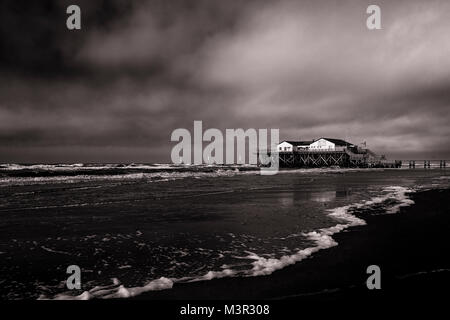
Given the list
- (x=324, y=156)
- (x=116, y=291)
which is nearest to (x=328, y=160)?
(x=324, y=156)

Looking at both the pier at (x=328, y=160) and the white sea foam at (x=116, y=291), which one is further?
the pier at (x=328, y=160)

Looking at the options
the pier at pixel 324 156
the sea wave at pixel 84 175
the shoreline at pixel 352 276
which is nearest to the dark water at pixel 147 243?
the shoreline at pixel 352 276

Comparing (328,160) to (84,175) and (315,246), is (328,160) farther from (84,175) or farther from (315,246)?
(315,246)

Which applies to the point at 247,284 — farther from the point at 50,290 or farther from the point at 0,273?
the point at 0,273

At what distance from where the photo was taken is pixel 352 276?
437 centimetres

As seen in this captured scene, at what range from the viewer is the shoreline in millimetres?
3807

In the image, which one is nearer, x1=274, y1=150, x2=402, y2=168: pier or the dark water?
the dark water

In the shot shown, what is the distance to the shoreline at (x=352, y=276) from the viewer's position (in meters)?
3.81

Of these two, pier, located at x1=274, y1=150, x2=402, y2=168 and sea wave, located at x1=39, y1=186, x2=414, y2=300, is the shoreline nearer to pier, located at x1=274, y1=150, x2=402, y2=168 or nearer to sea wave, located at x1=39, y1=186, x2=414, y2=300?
sea wave, located at x1=39, y1=186, x2=414, y2=300

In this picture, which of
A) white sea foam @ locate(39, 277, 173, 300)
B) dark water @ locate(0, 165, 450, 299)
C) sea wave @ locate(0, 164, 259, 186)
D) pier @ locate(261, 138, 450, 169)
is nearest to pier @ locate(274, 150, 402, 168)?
pier @ locate(261, 138, 450, 169)

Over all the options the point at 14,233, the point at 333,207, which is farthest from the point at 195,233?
the point at 333,207

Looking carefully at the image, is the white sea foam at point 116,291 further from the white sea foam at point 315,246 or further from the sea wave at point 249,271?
the white sea foam at point 315,246
